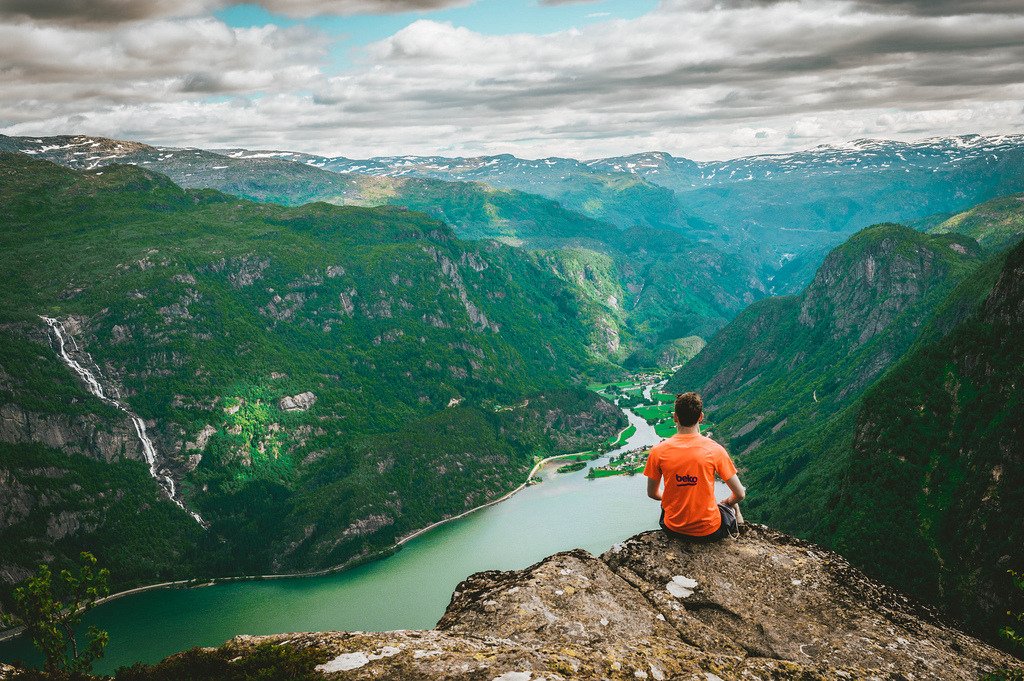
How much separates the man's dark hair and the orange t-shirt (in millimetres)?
460

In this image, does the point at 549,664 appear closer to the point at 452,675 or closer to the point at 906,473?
the point at 452,675

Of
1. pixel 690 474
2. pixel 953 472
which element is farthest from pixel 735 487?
pixel 953 472

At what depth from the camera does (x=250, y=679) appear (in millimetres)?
17297

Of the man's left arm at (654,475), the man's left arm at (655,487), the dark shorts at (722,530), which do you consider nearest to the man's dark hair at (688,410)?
the man's left arm at (654,475)

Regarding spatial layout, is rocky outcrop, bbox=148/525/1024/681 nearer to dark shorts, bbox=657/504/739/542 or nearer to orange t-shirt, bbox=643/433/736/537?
dark shorts, bbox=657/504/739/542

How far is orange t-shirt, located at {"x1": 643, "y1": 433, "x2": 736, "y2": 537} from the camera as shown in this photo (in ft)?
65.5

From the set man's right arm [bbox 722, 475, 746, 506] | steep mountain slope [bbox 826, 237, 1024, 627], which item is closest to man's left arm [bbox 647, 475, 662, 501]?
man's right arm [bbox 722, 475, 746, 506]

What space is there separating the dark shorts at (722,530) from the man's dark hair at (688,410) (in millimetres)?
3726

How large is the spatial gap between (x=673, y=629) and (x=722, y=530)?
3636mm

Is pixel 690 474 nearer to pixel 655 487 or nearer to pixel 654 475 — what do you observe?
pixel 654 475

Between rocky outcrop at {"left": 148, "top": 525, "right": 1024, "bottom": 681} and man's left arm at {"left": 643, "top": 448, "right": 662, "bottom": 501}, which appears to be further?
man's left arm at {"left": 643, "top": 448, "right": 662, "bottom": 501}

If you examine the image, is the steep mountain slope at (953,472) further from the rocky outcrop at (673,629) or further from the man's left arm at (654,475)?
the man's left arm at (654,475)

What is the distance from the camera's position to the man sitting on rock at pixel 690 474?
19.9m

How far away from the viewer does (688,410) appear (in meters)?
20.0
